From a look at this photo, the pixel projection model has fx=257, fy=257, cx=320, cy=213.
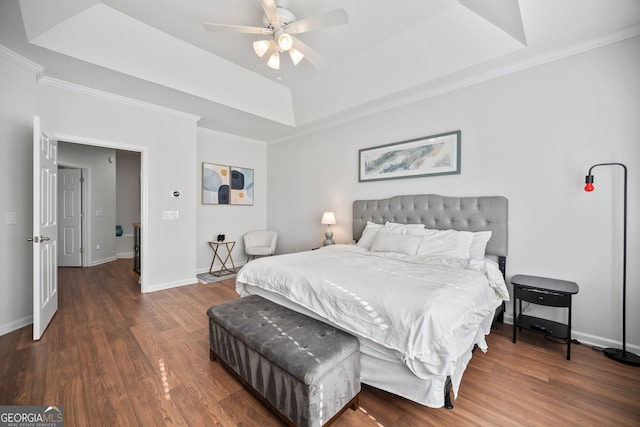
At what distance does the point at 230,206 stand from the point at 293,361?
4551mm

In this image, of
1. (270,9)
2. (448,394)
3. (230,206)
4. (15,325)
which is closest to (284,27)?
(270,9)

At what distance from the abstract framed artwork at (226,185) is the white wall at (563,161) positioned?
3.62 meters

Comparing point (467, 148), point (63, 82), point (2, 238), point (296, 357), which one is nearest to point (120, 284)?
point (2, 238)

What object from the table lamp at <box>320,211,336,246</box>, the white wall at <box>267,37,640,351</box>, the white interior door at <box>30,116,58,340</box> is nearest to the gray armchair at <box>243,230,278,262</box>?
the table lamp at <box>320,211,336,246</box>

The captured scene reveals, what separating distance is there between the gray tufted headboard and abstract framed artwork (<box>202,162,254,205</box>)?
2751 mm

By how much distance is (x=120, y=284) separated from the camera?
4309mm

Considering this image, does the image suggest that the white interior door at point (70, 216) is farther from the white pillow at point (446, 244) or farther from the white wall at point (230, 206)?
the white pillow at point (446, 244)

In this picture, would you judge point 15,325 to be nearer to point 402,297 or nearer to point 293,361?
point 293,361

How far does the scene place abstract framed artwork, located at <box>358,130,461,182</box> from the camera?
326cm

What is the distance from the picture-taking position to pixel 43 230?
2615 mm

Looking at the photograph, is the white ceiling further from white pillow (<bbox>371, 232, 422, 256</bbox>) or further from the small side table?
A: the small side table

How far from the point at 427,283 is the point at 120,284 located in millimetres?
4836

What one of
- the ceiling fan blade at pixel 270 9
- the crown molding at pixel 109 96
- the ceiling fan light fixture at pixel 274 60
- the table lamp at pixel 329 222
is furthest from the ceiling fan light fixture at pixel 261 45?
the table lamp at pixel 329 222

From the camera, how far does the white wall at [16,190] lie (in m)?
2.61
